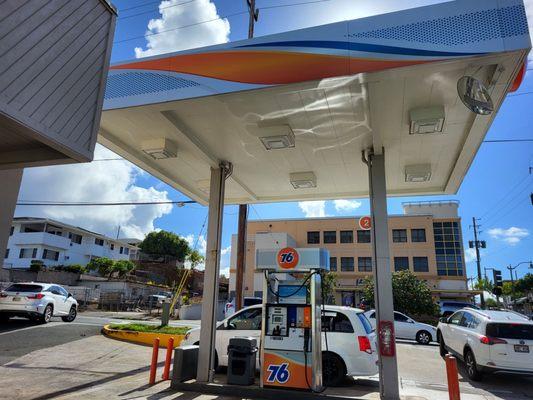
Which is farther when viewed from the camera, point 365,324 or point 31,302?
point 31,302

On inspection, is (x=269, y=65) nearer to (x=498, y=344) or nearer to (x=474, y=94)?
(x=474, y=94)

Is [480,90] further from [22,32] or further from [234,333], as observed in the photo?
[234,333]

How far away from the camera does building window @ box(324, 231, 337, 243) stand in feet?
162

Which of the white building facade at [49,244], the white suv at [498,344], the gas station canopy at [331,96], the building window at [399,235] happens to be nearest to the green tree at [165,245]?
the white building facade at [49,244]

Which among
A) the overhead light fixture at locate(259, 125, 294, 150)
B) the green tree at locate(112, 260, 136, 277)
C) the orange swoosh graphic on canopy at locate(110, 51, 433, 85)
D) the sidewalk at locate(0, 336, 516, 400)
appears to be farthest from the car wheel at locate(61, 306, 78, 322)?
the green tree at locate(112, 260, 136, 277)

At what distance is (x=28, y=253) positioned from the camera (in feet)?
147

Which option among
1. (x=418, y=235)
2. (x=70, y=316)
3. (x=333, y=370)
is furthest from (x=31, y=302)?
(x=418, y=235)

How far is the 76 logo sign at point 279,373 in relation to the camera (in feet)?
23.9

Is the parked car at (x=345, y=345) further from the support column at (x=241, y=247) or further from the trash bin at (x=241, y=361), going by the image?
the support column at (x=241, y=247)

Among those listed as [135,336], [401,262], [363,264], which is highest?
[401,262]

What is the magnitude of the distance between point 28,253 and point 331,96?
47200mm

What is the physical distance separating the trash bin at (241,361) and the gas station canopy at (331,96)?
379cm

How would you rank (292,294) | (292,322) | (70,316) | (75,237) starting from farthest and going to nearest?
(75,237) → (70,316) → (292,294) → (292,322)

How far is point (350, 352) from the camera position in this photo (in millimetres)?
8305
